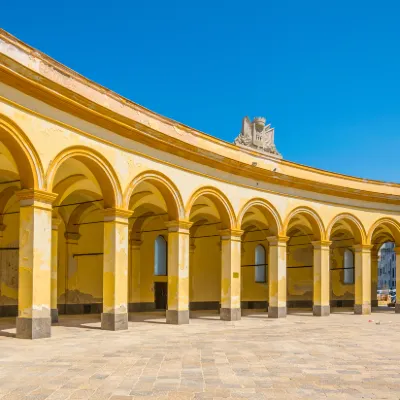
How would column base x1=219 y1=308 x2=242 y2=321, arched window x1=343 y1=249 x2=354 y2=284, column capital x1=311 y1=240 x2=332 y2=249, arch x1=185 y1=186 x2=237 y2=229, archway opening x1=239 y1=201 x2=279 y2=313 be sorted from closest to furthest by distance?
arch x1=185 y1=186 x2=237 y2=229 < column base x1=219 y1=308 x2=242 y2=321 < column capital x1=311 y1=240 x2=332 y2=249 < archway opening x1=239 y1=201 x2=279 y2=313 < arched window x1=343 y1=249 x2=354 y2=284

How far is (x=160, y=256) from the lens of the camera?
101 feet

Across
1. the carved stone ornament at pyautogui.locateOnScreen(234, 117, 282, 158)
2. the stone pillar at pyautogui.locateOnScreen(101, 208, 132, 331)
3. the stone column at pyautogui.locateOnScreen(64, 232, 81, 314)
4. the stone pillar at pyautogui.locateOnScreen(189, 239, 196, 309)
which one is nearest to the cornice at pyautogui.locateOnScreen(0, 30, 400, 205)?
the carved stone ornament at pyautogui.locateOnScreen(234, 117, 282, 158)

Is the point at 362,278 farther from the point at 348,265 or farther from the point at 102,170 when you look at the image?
the point at 102,170

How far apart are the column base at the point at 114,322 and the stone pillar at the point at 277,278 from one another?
31.5 feet

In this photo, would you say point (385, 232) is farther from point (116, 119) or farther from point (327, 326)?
point (116, 119)

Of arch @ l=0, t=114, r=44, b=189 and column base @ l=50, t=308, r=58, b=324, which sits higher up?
arch @ l=0, t=114, r=44, b=189

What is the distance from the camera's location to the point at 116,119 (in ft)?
59.6

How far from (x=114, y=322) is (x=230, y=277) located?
697 cm

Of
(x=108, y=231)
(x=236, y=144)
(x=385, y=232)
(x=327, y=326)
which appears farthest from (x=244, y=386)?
(x=385, y=232)

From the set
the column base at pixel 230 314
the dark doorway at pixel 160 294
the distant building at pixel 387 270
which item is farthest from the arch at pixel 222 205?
the distant building at pixel 387 270

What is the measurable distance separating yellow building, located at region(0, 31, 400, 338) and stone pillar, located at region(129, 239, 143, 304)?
57 mm

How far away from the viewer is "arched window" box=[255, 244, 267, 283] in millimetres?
35344

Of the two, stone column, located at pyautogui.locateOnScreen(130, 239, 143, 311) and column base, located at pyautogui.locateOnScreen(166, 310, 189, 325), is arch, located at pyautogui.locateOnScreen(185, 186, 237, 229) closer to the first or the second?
column base, located at pyautogui.locateOnScreen(166, 310, 189, 325)

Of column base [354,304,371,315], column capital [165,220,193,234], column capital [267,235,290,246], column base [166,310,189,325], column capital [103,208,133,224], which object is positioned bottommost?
column base [354,304,371,315]
